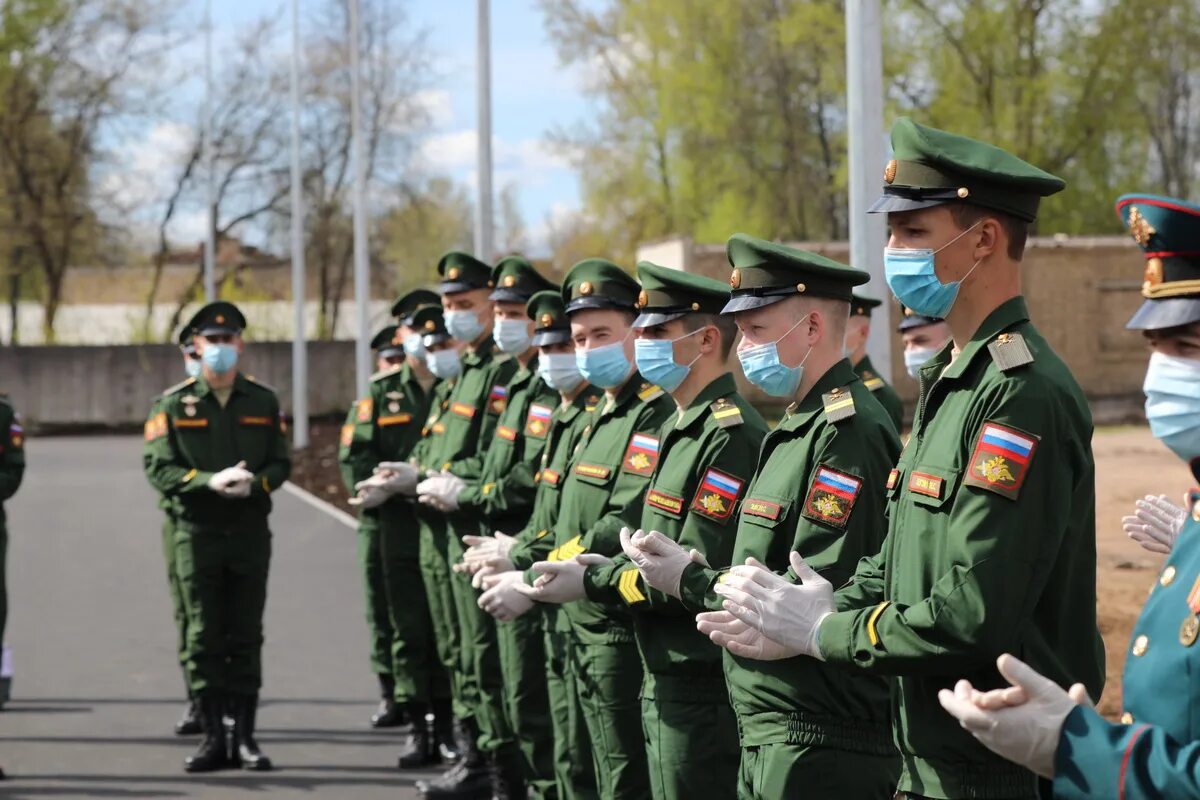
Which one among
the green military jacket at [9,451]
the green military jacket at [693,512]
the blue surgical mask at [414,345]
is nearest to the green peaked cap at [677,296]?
the green military jacket at [693,512]

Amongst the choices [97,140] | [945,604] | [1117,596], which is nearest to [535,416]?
[945,604]

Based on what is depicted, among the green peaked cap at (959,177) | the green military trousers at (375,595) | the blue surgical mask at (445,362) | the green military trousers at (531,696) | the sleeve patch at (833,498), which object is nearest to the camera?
the green peaked cap at (959,177)

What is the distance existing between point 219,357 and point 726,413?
17.3 ft

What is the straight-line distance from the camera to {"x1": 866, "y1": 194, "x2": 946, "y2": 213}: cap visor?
12.6 ft

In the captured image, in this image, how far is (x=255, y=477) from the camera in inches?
387

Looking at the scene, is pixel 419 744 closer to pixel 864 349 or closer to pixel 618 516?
pixel 864 349

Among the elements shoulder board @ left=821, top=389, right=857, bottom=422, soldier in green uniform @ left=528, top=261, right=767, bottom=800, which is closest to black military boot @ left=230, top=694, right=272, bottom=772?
soldier in green uniform @ left=528, top=261, right=767, bottom=800

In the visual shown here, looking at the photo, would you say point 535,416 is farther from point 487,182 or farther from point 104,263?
point 104,263

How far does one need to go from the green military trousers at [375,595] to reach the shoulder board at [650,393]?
16.0ft

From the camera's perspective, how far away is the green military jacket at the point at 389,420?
38.2 ft

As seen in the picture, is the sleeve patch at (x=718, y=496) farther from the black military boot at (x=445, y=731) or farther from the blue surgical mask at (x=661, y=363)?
the black military boot at (x=445, y=731)

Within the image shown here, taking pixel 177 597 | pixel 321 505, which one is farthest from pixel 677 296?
pixel 321 505

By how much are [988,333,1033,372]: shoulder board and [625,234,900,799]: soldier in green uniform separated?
38.6 inches

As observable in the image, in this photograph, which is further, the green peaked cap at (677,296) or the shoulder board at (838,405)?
the green peaked cap at (677,296)
